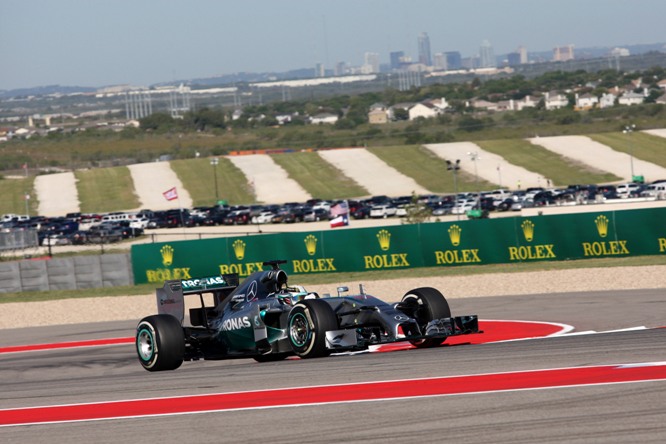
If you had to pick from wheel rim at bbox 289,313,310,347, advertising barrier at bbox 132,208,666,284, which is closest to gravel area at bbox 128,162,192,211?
advertising barrier at bbox 132,208,666,284

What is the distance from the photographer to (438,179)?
107 m

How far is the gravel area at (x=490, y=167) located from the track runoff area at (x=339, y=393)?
285 ft

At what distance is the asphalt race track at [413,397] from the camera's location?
877 centimetres

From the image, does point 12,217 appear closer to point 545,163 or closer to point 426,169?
point 426,169

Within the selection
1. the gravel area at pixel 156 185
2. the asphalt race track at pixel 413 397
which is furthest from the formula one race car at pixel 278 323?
the gravel area at pixel 156 185

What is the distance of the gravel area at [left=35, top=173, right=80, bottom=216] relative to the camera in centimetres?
10619

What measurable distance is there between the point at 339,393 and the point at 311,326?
3940 mm

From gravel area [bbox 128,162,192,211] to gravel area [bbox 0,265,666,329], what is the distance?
6630cm

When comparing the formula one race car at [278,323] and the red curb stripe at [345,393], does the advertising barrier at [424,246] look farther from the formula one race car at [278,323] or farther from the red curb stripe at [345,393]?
the red curb stripe at [345,393]

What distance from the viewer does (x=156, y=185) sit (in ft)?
376

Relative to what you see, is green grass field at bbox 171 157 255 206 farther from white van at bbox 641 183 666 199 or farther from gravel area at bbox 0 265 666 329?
gravel area at bbox 0 265 666 329

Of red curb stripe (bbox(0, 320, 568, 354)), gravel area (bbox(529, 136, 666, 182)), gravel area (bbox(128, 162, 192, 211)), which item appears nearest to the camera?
red curb stripe (bbox(0, 320, 568, 354))

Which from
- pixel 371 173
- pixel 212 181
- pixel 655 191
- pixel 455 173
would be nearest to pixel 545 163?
pixel 455 173

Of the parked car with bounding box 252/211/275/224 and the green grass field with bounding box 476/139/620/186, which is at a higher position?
the green grass field with bounding box 476/139/620/186
